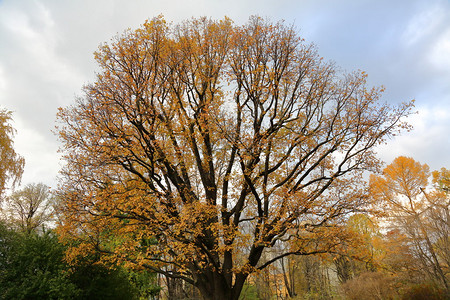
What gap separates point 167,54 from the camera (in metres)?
10.4

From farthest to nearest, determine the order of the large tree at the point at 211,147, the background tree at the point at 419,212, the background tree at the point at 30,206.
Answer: the background tree at the point at 30,206
the background tree at the point at 419,212
the large tree at the point at 211,147

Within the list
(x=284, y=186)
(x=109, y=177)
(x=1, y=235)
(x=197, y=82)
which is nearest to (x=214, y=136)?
(x=197, y=82)

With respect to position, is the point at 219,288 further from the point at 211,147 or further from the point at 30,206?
the point at 30,206

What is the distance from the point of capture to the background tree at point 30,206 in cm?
2448

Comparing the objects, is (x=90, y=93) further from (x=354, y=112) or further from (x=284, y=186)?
(x=354, y=112)

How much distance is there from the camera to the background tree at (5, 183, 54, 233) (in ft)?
80.3

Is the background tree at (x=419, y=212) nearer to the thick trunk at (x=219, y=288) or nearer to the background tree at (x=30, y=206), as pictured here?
the thick trunk at (x=219, y=288)

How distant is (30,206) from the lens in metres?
25.2

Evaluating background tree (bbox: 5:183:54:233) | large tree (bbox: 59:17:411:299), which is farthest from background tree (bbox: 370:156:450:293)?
background tree (bbox: 5:183:54:233)

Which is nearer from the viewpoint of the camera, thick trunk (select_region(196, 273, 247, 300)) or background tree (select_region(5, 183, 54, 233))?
thick trunk (select_region(196, 273, 247, 300))

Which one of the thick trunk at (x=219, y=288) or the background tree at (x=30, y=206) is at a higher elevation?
the background tree at (x=30, y=206)

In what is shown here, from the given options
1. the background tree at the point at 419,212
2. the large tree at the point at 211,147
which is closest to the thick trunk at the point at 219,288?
the large tree at the point at 211,147

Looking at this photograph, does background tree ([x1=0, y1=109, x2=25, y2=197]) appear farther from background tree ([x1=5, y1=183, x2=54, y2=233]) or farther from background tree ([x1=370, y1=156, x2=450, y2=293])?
background tree ([x1=370, y1=156, x2=450, y2=293])

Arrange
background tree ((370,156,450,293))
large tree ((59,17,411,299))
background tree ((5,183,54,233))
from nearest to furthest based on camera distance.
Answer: large tree ((59,17,411,299))
background tree ((370,156,450,293))
background tree ((5,183,54,233))
